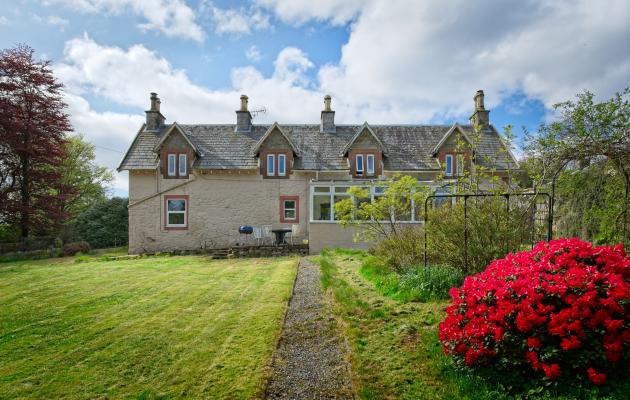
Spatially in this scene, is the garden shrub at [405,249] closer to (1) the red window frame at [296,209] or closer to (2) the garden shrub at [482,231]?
(2) the garden shrub at [482,231]

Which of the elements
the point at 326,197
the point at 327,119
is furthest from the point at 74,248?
the point at 327,119

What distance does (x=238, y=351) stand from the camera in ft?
16.7

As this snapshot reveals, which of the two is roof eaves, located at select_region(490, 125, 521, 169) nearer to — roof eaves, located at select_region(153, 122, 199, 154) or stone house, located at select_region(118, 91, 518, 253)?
stone house, located at select_region(118, 91, 518, 253)

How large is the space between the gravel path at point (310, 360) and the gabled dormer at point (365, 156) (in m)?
13.5

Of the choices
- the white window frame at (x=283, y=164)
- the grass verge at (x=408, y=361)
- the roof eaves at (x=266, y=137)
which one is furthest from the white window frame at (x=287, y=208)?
the grass verge at (x=408, y=361)

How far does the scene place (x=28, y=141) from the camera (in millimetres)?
21172

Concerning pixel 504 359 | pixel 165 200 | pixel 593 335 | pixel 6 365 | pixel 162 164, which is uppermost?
pixel 162 164

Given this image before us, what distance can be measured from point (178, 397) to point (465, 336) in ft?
10.8

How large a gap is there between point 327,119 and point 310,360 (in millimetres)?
19284

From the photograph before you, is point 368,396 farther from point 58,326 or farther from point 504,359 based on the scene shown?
point 58,326

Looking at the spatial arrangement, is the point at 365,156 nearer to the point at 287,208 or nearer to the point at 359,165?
the point at 359,165

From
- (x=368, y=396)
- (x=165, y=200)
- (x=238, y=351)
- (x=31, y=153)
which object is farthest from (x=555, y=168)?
(x=31, y=153)

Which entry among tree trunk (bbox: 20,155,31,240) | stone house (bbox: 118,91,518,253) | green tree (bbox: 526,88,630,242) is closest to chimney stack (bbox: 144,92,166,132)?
stone house (bbox: 118,91,518,253)

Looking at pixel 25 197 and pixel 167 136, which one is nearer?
pixel 167 136
